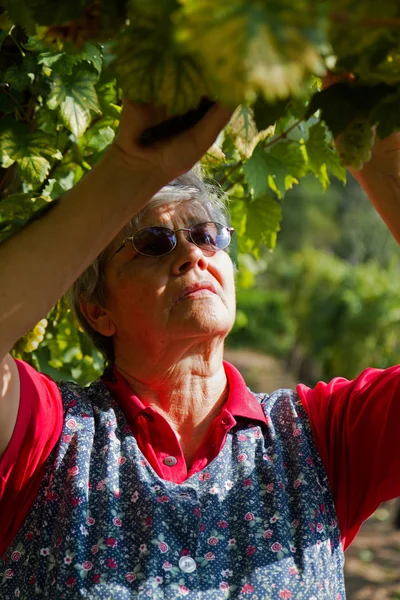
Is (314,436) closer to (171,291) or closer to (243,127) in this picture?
(171,291)

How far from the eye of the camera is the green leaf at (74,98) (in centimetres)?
210

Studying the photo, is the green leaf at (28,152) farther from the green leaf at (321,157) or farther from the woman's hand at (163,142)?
the woman's hand at (163,142)

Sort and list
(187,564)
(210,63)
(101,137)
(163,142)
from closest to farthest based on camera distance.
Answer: (210,63), (163,142), (187,564), (101,137)

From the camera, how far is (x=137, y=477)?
1.81 meters

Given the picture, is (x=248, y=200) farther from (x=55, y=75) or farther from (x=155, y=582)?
(x=155, y=582)

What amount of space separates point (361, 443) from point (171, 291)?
55 centimetres

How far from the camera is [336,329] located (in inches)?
509

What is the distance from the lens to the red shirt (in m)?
1.80

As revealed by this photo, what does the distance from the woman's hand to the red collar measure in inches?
32.6

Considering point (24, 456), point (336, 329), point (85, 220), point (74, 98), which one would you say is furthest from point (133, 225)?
point (336, 329)

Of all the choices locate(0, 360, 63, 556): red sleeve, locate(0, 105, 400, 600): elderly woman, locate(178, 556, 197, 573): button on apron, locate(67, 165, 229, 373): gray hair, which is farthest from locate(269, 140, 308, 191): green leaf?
locate(178, 556, 197, 573): button on apron

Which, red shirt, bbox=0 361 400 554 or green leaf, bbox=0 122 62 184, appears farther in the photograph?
green leaf, bbox=0 122 62 184

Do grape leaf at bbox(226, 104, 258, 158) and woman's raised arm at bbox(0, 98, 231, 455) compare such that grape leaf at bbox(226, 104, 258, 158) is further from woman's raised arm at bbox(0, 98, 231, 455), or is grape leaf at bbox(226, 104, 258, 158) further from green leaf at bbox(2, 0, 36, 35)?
green leaf at bbox(2, 0, 36, 35)

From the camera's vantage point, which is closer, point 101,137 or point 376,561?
point 101,137
